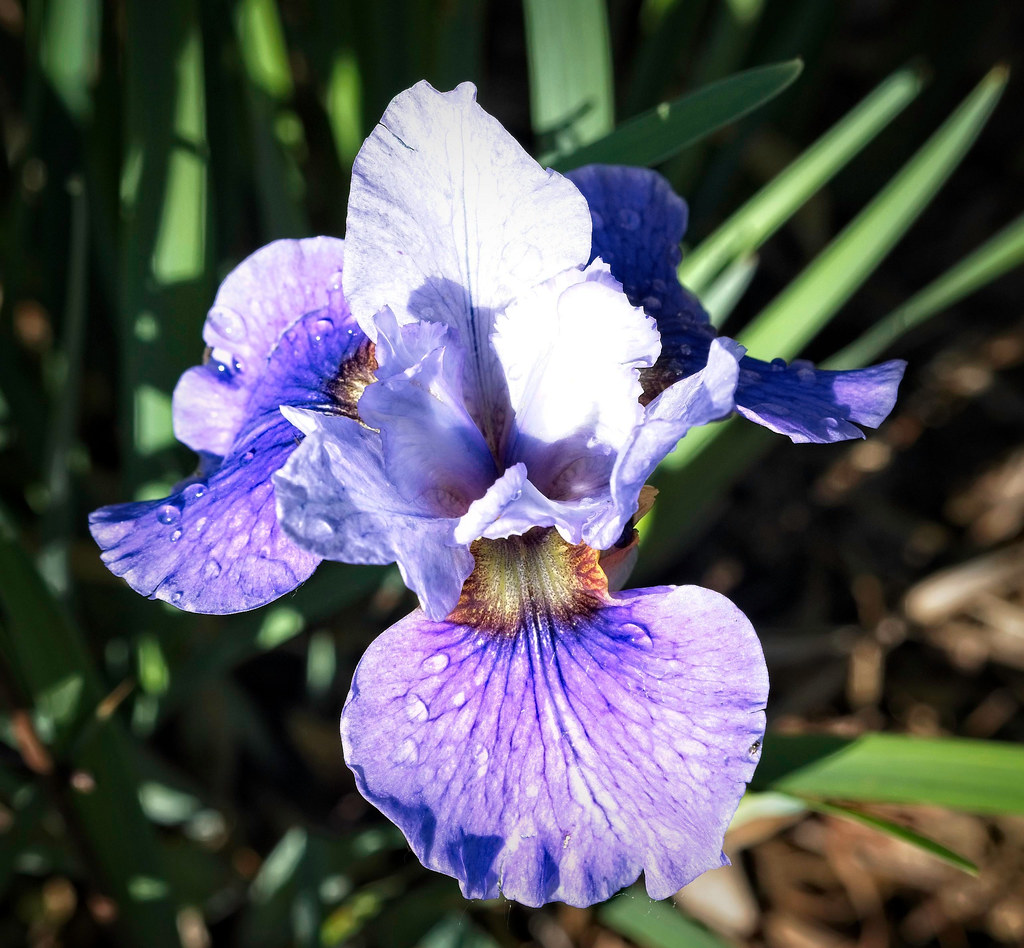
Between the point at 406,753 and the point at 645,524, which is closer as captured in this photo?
the point at 406,753

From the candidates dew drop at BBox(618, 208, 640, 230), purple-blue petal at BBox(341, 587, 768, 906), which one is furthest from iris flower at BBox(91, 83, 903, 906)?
dew drop at BBox(618, 208, 640, 230)

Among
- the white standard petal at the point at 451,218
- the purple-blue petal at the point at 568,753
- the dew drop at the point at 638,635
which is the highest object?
the white standard petal at the point at 451,218

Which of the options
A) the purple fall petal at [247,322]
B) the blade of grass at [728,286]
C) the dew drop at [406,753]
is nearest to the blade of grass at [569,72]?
the blade of grass at [728,286]

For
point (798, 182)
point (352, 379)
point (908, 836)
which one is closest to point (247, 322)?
point (352, 379)

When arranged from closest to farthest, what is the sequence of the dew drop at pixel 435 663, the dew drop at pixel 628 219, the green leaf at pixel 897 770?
the dew drop at pixel 435 663, the green leaf at pixel 897 770, the dew drop at pixel 628 219

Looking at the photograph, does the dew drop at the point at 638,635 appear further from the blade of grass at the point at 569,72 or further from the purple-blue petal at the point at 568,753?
the blade of grass at the point at 569,72

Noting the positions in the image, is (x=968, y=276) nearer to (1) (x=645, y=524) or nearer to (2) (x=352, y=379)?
(1) (x=645, y=524)

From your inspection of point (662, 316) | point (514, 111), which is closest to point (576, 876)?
point (662, 316)
